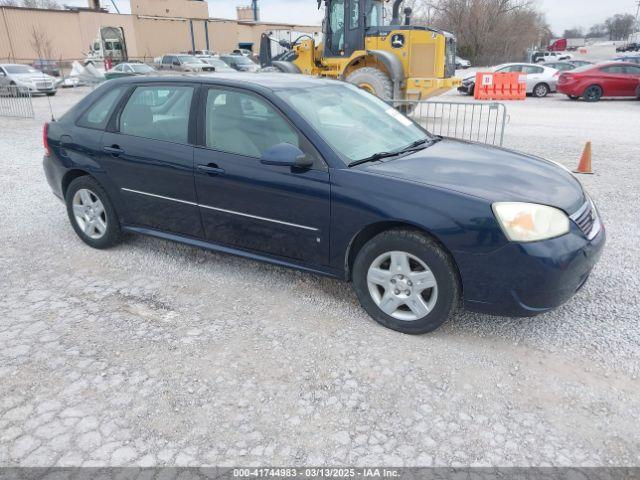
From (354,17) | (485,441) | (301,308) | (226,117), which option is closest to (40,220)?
(226,117)

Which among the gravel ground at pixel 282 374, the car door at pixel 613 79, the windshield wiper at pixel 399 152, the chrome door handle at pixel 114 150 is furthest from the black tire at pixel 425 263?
the car door at pixel 613 79

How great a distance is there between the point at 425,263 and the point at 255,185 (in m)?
1.38

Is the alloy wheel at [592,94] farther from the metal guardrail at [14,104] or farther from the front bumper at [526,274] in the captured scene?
the metal guardrail at [14,104]

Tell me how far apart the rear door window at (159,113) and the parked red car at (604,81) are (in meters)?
19.2

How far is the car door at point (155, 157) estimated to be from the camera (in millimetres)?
4102

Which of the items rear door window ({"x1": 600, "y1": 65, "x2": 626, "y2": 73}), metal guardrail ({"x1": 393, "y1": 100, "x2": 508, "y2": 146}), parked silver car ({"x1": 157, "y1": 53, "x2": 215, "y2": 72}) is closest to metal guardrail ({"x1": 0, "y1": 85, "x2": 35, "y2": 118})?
parked silver car ({"x1": 157, "y1": 53, "x2": 215, "y2": 72})

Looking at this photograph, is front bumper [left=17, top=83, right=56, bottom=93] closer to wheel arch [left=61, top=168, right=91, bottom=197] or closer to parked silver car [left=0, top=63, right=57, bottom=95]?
parked silver car [left=0, top=63, right=57, bottom=95]

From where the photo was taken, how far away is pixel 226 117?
3.96 m

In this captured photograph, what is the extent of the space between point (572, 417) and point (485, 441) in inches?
21.1

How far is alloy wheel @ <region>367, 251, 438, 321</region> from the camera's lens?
10.7 feet

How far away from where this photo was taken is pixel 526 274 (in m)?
2.99

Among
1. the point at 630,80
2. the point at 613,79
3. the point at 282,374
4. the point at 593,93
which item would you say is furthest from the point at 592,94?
the point at 282,374

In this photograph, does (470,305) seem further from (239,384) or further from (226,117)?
(226,117)

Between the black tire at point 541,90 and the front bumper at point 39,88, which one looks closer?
the black tire at point 541,90
